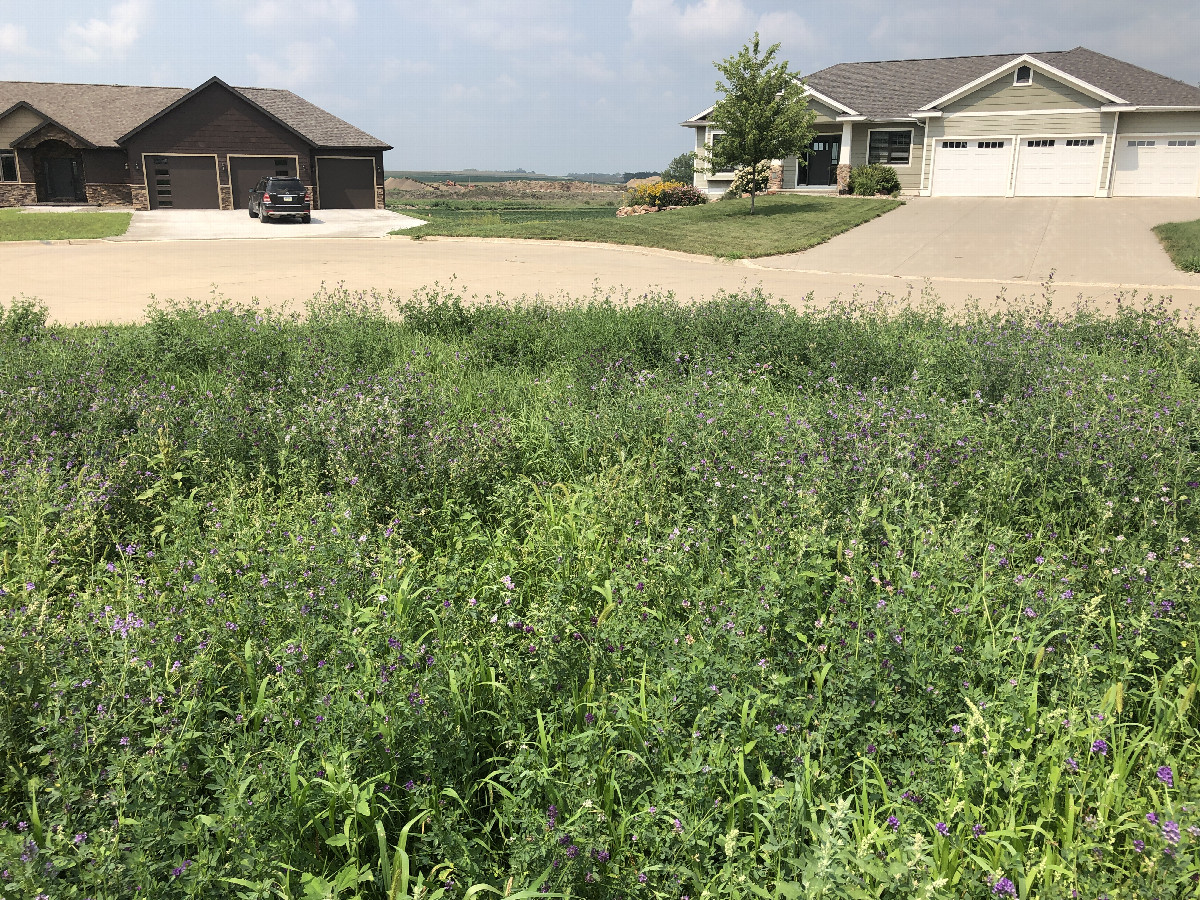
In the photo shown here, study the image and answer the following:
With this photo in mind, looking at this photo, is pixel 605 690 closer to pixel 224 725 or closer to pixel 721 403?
pixel 224 725

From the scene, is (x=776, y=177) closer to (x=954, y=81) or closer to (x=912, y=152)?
(x=912, y=152)

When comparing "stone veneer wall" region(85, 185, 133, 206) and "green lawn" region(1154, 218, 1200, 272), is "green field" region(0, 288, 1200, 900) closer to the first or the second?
"green lawn" region(1154, 218, 1200, 272)

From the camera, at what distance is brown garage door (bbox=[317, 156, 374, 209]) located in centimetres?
4281

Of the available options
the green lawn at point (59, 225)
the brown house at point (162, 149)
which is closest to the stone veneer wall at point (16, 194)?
the brown house at point (162, 149)

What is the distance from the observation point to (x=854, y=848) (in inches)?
99.3

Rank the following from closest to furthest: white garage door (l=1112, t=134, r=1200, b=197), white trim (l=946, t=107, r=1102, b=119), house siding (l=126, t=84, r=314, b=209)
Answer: white garage door (l=1112, t=134, r=1200, b=197) → white trim (l=946, t=107, r=1102, b=119) → house siding (l=126, t=84, r=314, b=209)

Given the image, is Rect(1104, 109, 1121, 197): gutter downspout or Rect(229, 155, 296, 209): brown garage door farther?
Rect(229, 155, 296, 209): brown garage door

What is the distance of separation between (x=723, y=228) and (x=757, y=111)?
23.0ft

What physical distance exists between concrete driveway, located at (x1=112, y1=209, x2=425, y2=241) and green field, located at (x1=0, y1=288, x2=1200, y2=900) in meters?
24.8

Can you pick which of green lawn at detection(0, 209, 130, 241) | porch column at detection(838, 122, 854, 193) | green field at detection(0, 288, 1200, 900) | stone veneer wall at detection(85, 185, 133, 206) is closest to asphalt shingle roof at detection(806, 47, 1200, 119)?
porch column at detection(838, 122, 854, 193)

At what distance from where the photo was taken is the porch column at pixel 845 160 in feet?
130

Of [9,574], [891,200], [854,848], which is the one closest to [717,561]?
[854,848]

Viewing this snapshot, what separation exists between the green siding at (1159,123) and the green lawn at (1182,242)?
11.9 metres

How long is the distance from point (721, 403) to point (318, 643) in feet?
11.3
